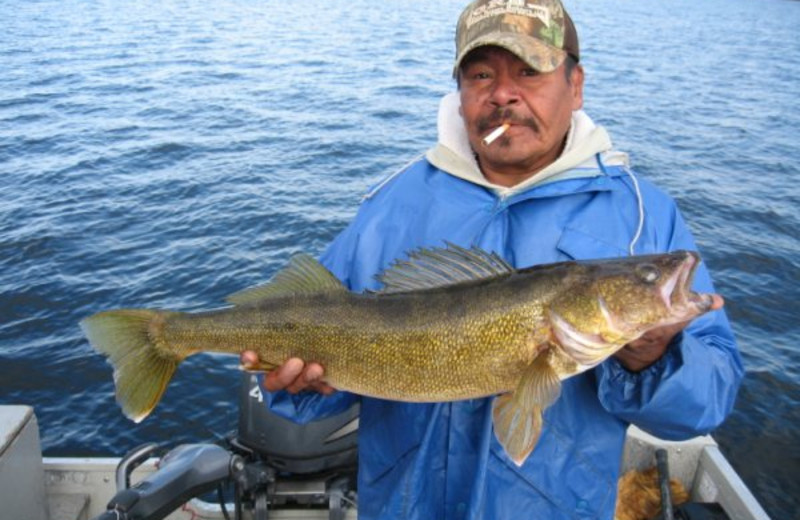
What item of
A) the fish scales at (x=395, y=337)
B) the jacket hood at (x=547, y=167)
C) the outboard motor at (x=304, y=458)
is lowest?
the outboard motor at (x=304, y=458)

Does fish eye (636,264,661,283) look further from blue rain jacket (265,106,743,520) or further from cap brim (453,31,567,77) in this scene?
cap brim (453,31,567,77)

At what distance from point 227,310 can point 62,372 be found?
22.5ft

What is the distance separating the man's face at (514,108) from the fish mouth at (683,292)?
930 mm

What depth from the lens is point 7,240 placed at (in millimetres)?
12102

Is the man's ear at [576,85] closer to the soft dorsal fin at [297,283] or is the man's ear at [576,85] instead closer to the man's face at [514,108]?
the man's face at [514,108]

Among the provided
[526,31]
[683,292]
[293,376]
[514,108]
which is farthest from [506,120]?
[293,376]

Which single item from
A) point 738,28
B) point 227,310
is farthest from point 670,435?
point 738,28

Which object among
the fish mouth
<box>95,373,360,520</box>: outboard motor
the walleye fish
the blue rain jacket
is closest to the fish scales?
the walleye fish

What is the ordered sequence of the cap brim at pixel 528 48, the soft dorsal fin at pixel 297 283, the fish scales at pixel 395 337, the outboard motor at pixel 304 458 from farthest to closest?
the outboard motor at pixel 304 458, the soft dorsal fin at pixel 297 283, the cap brim at pixel 528 48, the fish scales at pixel 395 337

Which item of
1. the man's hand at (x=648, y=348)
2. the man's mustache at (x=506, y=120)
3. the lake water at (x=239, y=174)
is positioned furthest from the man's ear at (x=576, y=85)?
the lake water at (x=239, y=174)

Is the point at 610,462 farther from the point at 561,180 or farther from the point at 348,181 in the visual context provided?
the point at 348,181

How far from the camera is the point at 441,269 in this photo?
10.4 feet

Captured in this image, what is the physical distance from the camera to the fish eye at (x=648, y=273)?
9.18ft

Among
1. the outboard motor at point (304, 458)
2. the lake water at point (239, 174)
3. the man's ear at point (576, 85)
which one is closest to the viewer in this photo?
the man's ear at point (576, 85)
